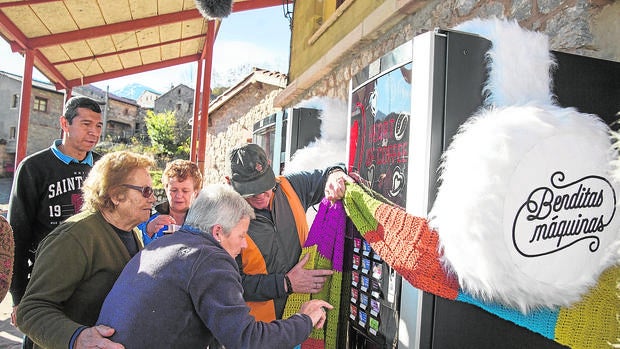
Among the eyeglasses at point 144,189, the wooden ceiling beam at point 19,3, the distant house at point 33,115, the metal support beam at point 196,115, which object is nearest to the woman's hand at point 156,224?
the eyeglasses at point 144,189

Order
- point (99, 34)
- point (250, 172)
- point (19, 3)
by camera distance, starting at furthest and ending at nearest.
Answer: point (99, 34) → point (19, 3) → point (250, 172)

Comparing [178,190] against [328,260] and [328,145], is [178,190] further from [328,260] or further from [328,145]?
[328,260]

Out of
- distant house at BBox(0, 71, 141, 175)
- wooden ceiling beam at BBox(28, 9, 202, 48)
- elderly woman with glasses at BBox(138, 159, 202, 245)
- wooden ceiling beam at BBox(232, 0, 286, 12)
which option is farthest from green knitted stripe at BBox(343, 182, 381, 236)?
distant house at BBox(0, 71, 141, 175)

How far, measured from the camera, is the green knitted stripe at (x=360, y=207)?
1645 mm

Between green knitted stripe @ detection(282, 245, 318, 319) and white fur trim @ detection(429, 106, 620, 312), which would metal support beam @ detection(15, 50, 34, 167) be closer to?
green knitted stripe @ detection(282, 245, 318, 319)

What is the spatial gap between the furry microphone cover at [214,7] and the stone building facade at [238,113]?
291 cm

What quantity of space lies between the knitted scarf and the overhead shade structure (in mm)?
3327

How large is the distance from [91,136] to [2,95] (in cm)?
3766

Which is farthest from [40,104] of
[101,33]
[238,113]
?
[101,33]

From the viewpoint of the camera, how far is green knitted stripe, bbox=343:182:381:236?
5.40ft

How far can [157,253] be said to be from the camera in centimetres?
152

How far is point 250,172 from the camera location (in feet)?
7.02

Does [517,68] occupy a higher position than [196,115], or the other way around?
[196,115]

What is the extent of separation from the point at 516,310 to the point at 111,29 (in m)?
5.62
